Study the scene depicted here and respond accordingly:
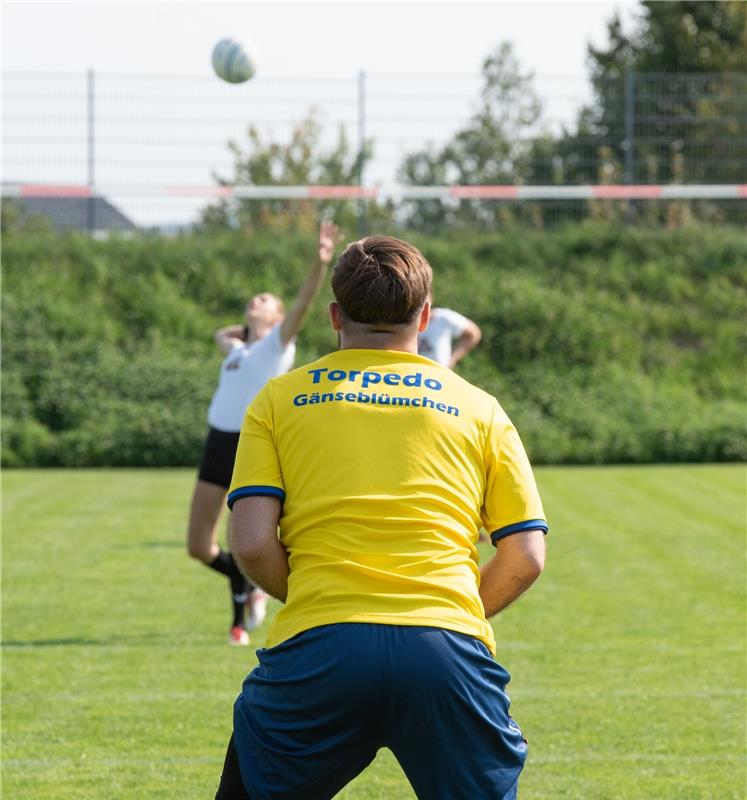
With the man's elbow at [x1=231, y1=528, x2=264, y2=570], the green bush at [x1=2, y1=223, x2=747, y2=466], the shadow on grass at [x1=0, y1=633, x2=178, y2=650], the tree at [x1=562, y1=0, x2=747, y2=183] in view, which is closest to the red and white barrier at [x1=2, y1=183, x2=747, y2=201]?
the green bush at [x1=2, y1=223, x2=747, y2=466]

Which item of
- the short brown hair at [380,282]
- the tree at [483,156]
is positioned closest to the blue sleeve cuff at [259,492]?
the short brown hair at [380,282]

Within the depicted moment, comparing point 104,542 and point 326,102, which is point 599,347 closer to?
point 326,102

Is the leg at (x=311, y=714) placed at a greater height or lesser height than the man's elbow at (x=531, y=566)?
lesser

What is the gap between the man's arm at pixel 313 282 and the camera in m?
5.73

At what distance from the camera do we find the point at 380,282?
10.2ft

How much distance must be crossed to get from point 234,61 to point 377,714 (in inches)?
531

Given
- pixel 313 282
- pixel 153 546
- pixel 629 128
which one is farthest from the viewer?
pixel 629 128

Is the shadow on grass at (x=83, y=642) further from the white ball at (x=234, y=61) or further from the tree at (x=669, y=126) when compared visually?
the tree at (x=669, y=126)

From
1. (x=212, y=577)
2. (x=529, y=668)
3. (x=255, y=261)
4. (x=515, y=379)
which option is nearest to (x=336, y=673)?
(x=529, y=668)

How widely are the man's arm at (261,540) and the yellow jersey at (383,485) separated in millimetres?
24

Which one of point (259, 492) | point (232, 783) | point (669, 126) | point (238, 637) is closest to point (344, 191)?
point (669, 126)

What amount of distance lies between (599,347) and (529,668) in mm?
15727

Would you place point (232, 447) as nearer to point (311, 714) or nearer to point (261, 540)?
point (261, 540)

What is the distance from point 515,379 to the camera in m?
22.0
